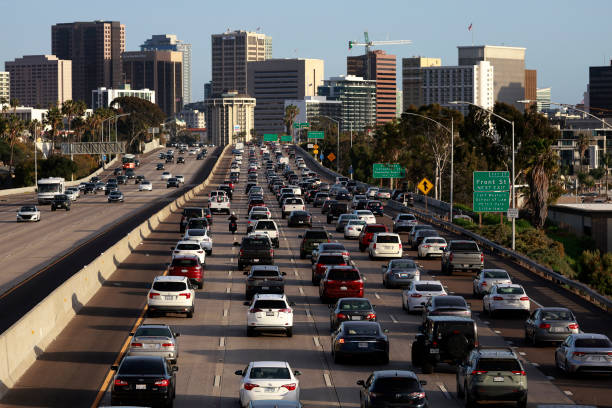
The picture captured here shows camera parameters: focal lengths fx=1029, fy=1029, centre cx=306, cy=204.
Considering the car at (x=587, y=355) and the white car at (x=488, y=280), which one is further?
the white car at (x=488, y=280)

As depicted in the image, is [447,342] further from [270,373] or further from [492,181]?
[492,181]

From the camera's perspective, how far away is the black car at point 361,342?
1131 inches

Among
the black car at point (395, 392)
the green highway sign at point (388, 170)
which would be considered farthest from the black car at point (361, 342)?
the green highway sign at point (388, 170)

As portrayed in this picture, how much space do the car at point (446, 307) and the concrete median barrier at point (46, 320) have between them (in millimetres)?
11906

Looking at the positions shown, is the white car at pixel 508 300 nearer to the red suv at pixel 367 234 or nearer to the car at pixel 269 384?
the car at pixel 269 384

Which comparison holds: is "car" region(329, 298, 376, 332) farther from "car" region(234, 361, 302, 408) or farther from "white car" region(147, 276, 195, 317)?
"car" region(234, 361, 302, 408)

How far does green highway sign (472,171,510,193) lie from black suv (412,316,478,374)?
130 feet

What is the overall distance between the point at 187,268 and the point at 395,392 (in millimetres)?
23839

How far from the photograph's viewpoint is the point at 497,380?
76.6ft

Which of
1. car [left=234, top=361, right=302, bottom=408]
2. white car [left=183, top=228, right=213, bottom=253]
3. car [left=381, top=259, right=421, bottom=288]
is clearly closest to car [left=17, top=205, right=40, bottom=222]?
white car [left=183, top=228, right=213, bottom=253]

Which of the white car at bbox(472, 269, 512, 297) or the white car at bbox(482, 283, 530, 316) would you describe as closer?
the white car at bbox(482, 283, 530, 316)

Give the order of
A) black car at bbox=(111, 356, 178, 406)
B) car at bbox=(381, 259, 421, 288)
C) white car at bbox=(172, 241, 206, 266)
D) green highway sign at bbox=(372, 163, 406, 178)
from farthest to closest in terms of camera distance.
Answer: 1. green highway sign at bbox=(372, 163, 406, 178)
2. white car at bbox=(172, 241, 206, 266)
3. car at bbox=(381, 259, 421, 288)
4. black car at bbox=(111, 356, 178, 406)

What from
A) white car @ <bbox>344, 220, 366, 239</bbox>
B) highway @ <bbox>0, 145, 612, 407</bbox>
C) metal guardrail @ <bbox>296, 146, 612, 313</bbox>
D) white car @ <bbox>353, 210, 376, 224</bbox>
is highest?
white car @ <bbox>353, 210, 376, 224</bbox>

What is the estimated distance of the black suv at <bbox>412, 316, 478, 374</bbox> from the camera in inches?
1089
